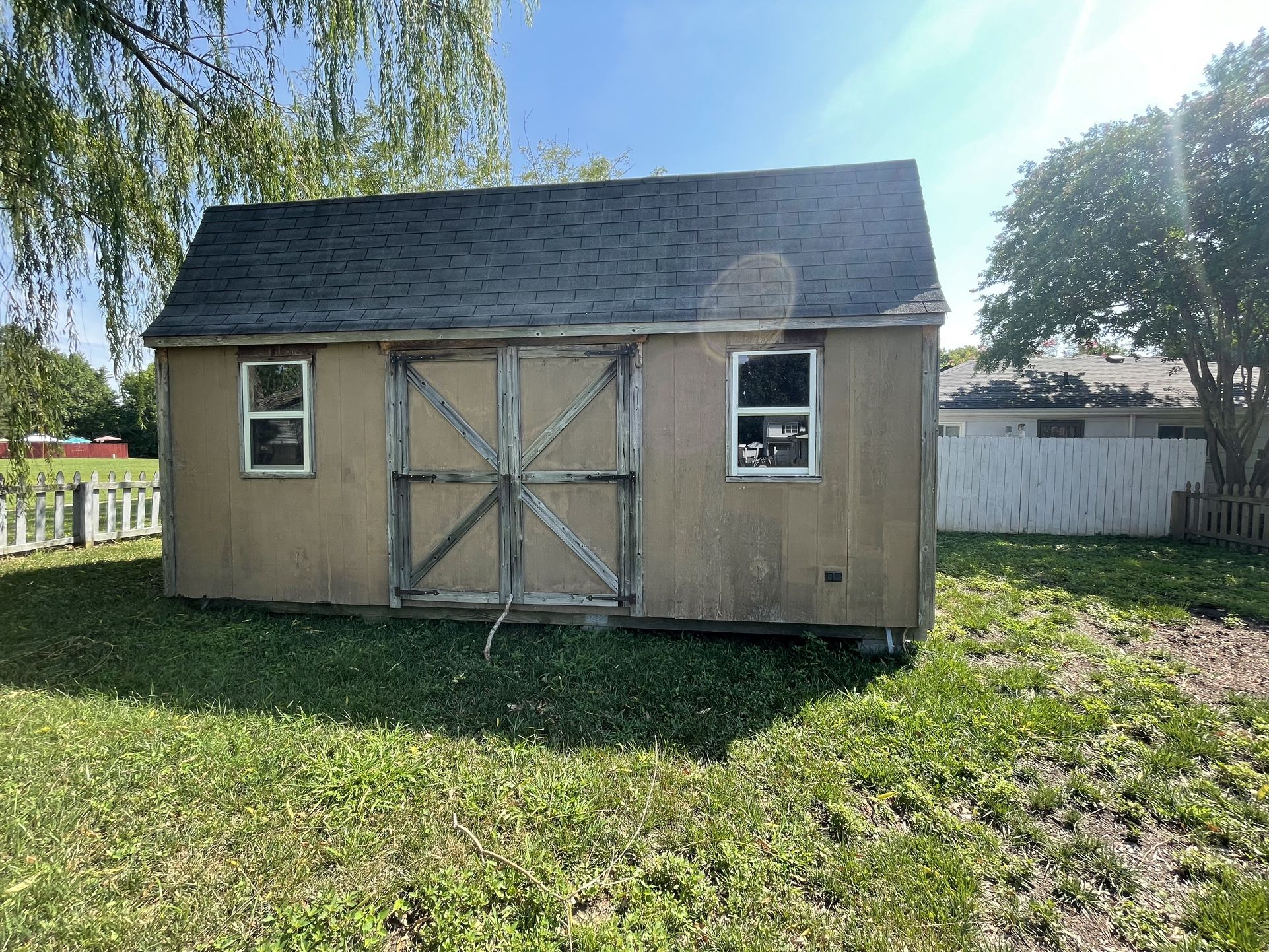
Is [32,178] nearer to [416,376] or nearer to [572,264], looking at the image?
[416,376]

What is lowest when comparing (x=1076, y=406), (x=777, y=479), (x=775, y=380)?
(x=777, y=479)

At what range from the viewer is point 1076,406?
13.8 meters

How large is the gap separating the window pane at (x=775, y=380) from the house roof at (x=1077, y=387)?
11.1 metres

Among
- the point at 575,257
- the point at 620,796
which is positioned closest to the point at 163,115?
the point at 575,257

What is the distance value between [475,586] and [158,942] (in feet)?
11.8

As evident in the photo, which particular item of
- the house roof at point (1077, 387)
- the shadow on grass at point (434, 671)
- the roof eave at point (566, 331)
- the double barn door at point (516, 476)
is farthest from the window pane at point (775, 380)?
the house roof at point (1077, 387)

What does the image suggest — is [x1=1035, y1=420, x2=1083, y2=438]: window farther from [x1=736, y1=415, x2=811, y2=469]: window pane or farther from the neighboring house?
[x1=736, y1=415, x2=811, y2=469]: window pane

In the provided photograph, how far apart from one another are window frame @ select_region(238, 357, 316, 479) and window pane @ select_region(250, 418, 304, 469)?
0.03 meters

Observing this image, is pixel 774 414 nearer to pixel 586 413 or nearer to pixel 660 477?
pixel 660 477

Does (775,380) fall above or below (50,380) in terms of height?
below

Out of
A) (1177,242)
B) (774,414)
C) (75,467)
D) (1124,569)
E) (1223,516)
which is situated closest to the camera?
(774,414)

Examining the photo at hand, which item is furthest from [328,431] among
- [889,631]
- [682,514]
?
[889,631]

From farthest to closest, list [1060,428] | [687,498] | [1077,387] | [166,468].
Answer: [1077,387] → [1060,428] → [166,468] → [687,498]

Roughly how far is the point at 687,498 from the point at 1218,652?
15.4ft
